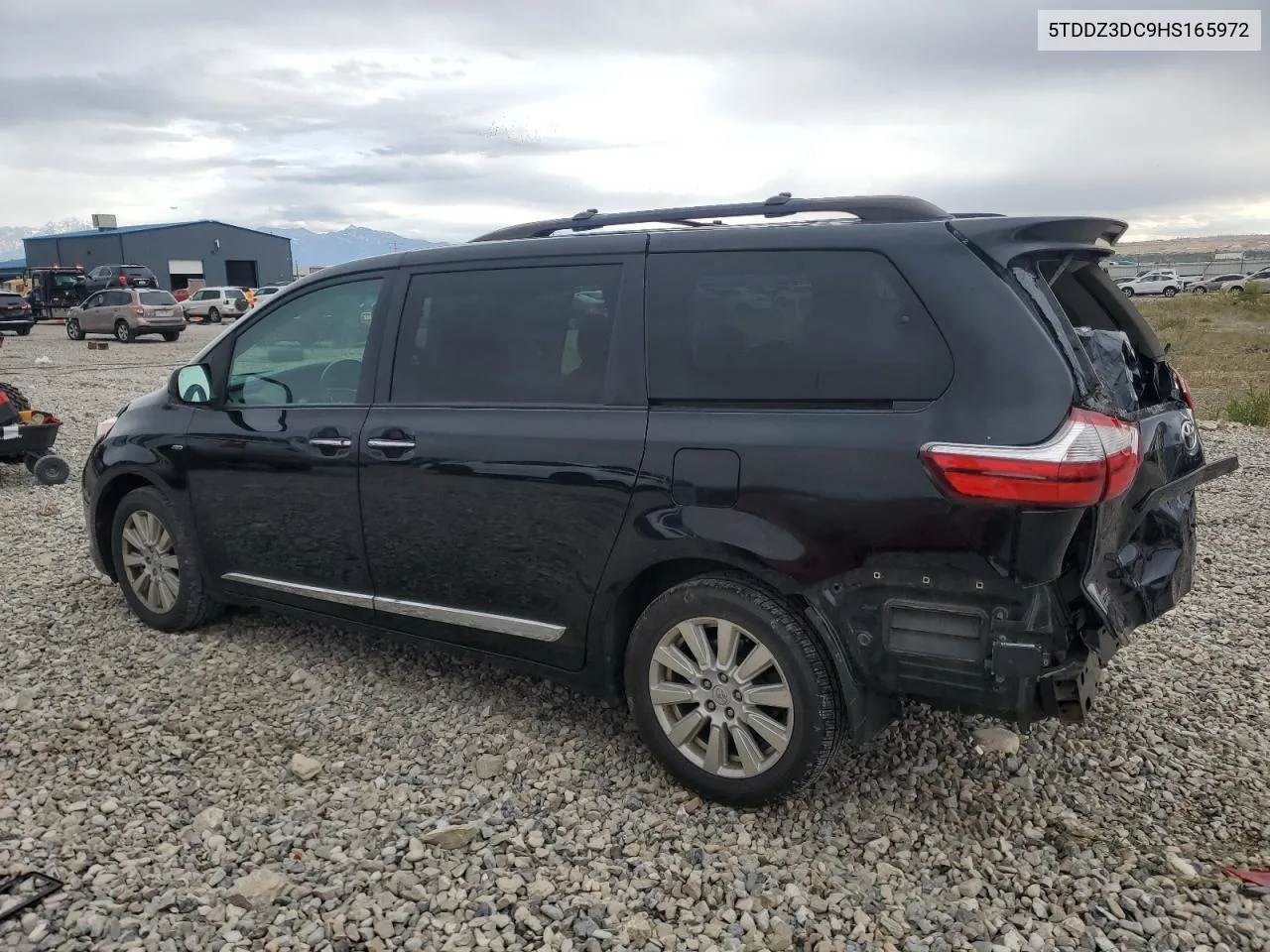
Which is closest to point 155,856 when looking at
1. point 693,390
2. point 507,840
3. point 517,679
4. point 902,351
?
point 507,840

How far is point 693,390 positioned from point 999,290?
3.21 feet

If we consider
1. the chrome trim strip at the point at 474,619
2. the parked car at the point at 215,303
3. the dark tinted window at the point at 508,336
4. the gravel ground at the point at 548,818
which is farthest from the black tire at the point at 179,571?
the parked car at the point at 215,303

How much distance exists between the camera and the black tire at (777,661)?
305 cm

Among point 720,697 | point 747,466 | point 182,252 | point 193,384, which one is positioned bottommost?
point 720,697

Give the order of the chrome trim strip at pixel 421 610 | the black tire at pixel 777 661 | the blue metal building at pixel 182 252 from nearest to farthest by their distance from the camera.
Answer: the black tire at pixel 777 661
the chrome trim strip at pixel 421 610
the blue metal building at pixel 182 252

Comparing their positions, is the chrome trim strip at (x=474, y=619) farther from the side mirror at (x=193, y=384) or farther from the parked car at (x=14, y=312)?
the parked car at (x=14, y=312)

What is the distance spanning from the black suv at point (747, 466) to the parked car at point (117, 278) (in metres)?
34.6

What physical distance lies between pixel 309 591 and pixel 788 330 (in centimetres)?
241

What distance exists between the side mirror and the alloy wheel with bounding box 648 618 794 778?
2.58 meters

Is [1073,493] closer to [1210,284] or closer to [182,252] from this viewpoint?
[1210,284]

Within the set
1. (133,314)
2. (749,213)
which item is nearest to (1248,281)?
(133,314)

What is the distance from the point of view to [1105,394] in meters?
2.93

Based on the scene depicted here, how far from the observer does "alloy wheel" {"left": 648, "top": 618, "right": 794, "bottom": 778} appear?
124 inches

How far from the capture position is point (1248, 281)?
5538cm
